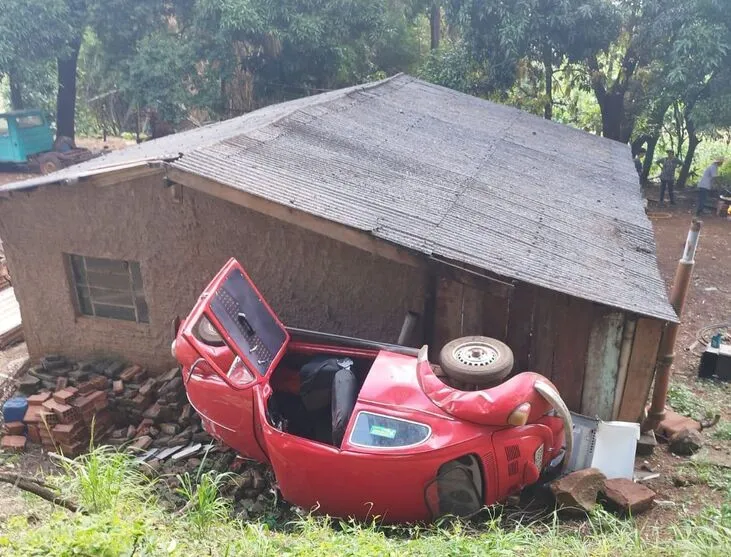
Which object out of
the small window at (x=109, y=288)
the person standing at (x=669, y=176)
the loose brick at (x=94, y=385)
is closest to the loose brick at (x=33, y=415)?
the loose brick at (x=94, y=385)

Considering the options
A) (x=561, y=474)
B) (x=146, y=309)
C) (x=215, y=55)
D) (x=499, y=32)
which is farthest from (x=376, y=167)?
(x=215, y=55)

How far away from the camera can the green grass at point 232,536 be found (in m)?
3.34

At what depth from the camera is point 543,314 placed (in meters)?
6.05

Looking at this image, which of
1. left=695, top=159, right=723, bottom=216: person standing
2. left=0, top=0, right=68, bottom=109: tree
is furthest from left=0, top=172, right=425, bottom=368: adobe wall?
left=695, top=159, right=723, bottom=216: person standing

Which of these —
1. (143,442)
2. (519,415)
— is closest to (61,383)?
(143,442)

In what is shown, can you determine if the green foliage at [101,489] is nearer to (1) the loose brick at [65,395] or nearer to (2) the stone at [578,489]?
(1) the loose brick at [65,395]

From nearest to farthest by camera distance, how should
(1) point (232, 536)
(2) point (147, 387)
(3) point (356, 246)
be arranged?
(1) point (232, 536) < (3) point (356, 246) < (2) point (147, 387)

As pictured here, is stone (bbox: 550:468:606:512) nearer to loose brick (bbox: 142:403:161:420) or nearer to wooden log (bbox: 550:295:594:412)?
wooden log (bbox: 550:295:594:412)

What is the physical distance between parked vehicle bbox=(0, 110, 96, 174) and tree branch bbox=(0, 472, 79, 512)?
65.4ft

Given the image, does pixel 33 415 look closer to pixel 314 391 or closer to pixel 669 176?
pixel 314 391

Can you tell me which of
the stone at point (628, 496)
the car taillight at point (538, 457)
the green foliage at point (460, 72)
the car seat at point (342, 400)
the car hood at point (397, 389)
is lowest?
the stone at point (628, 496)

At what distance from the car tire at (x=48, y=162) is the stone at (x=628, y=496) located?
21.3 m

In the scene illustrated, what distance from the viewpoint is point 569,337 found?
19.8 feet

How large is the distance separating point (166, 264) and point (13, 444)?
109 inches
